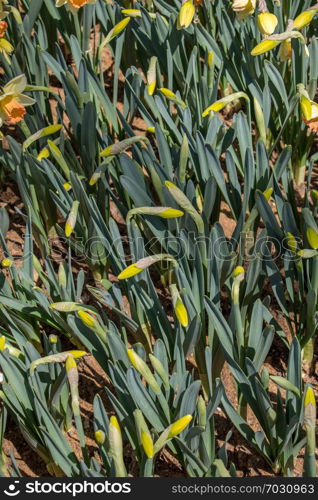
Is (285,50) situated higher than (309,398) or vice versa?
(285,50)

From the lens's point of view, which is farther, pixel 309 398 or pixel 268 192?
pixel 268 192

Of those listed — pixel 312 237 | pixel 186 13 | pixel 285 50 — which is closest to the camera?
pixel 312 237

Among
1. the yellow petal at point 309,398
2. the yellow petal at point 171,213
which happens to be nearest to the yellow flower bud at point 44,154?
the yellow petal at point 171,213

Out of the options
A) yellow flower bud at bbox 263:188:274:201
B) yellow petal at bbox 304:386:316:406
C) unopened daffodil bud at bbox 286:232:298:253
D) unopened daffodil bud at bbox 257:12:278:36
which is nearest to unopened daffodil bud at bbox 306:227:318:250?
unopened daffodil bud at bbox 286:232:298:253

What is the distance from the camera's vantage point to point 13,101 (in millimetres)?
2363

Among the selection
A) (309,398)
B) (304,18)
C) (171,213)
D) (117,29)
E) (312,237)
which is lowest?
(309,398)

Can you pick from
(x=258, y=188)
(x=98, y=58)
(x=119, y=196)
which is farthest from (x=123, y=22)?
(x=258, y=188)

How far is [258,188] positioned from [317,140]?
2.73 feet

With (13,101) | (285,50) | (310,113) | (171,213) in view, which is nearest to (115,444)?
(171,213)

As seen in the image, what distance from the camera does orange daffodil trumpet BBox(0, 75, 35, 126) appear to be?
7.69 ft

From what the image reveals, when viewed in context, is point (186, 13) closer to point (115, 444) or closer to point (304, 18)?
point (304, 18)

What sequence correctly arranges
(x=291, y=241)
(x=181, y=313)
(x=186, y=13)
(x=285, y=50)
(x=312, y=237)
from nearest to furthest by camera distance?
1. (x=181, y=313)
2. (x=312, y=237)
3. (x=291, y=241)
4. (x=186, y=13)
5. (x=285, y=50)

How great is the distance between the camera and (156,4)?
111 inches

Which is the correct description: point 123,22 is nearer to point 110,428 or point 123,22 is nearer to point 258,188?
point 258,188
